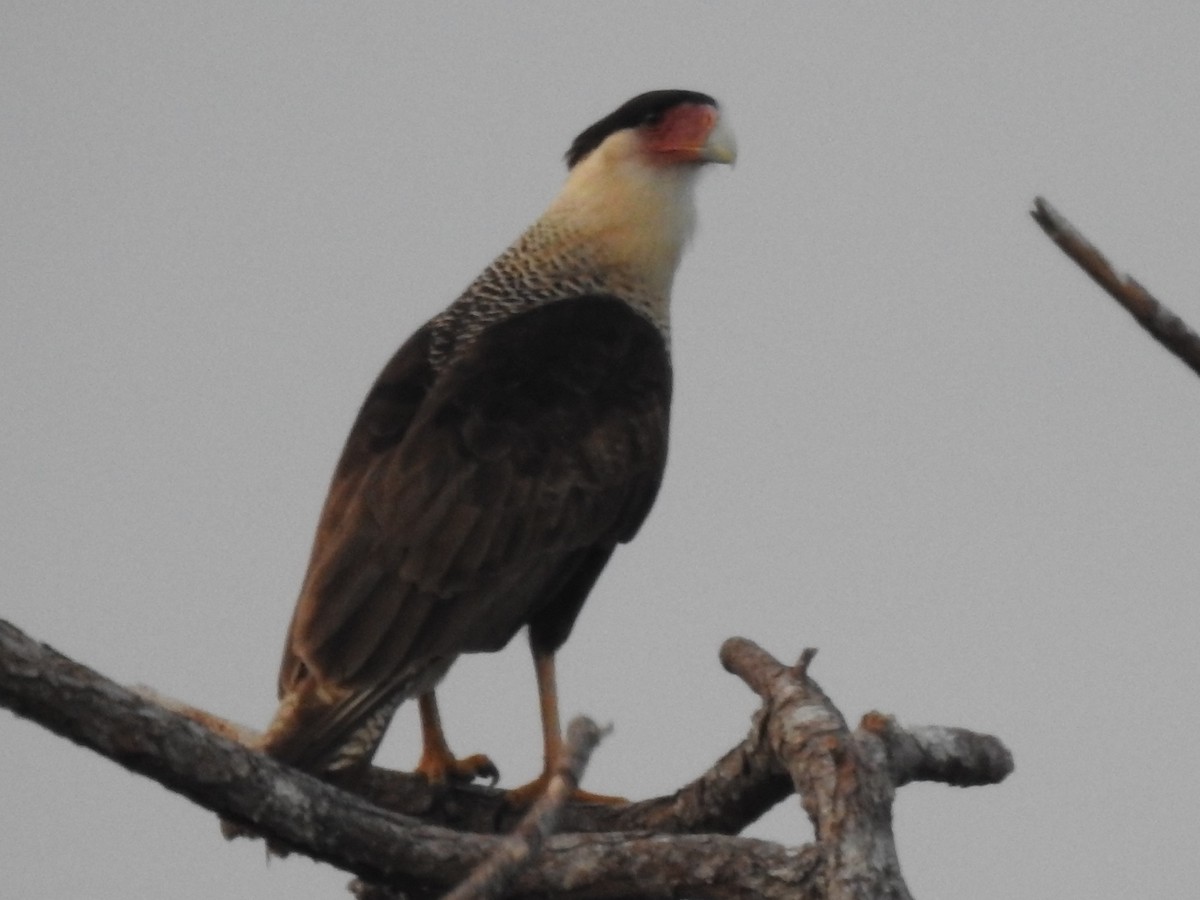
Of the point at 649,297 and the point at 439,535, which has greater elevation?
the point at 649,297

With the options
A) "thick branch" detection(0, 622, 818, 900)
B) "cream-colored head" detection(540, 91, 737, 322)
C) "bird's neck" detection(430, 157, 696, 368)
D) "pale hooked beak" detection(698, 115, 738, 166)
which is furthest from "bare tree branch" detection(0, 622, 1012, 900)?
"pale hooked beak" detection(698, 115, 738, 166)

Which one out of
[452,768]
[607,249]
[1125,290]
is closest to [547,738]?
[452,768]

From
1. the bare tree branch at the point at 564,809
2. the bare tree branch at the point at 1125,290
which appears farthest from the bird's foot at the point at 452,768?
the bare tree branch at the point at 1125,290

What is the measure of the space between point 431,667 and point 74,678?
78.6 inches

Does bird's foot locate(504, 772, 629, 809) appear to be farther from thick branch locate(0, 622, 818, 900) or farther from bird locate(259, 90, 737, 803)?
thick branch locate(0, 622, 818, 900)

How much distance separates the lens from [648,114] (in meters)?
7.50

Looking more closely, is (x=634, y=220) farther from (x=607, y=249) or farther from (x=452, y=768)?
(x=452, y=768)

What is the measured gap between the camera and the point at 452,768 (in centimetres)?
634

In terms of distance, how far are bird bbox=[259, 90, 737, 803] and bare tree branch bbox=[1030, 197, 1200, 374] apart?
9.13 feet

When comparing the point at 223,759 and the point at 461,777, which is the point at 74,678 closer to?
the point at 223,759

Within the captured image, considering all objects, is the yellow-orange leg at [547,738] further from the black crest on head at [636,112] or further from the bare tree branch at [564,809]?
the black crest on head at [636,112]

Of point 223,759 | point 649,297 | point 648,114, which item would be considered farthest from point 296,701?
point 648,114

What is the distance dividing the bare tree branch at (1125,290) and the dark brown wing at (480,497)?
9.12ft

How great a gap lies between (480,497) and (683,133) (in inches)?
71.0
